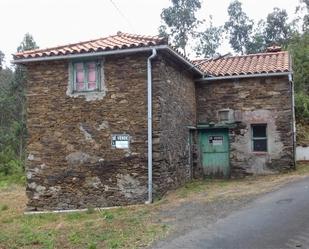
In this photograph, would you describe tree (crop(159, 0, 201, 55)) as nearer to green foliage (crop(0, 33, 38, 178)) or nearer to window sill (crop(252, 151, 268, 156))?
green foliage (crop(0, 33, 38, 178))

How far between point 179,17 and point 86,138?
30.6m

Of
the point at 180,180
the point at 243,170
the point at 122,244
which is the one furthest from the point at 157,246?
the point at 243,170

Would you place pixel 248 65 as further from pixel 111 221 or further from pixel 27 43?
pixel 27 43

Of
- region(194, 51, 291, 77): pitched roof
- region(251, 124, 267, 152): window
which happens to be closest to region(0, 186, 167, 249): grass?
region(251, 124, 267, 152): window

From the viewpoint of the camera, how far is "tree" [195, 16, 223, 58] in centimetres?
4509

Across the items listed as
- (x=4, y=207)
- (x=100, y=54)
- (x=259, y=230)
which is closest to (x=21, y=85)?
(x=4, y=207)

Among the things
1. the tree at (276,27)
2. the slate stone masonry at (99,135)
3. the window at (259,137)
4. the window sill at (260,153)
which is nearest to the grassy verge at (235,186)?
the slate stone masonry at (99,135)

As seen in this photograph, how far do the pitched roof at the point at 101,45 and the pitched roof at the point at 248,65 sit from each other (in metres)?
3.01

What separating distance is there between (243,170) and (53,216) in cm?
720

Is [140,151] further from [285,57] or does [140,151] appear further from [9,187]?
[9,187]

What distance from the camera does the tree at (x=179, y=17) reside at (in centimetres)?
4253

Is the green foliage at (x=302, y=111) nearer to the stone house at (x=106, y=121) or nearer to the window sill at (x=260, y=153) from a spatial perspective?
the window sill at (x=260, y=153)

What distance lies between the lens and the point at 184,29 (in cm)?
4338

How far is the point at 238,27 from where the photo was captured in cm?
4784
